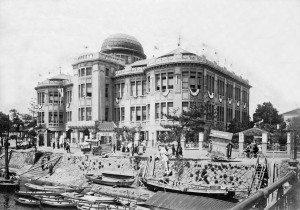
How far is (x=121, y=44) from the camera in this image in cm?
5928

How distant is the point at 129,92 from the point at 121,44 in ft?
Answer: 42.1

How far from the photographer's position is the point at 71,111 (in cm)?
5616

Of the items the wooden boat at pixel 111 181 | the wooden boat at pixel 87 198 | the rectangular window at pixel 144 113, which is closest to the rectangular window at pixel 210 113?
the rectangular window at pixel 144 113

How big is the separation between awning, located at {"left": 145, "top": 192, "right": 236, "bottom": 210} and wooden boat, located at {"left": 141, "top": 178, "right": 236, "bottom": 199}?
5184 mm

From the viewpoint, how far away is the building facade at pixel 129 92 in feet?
141

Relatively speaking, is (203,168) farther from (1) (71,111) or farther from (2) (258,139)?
(1) (71,111)

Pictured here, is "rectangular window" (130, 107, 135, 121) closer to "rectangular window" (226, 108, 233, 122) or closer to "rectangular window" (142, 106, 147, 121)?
"rectangular window" (142, 106, 147, 121)

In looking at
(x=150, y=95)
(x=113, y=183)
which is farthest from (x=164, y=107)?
(x=113, y=183)

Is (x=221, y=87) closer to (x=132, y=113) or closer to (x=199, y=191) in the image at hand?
(x=132, y=113)

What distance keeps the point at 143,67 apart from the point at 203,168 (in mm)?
24401

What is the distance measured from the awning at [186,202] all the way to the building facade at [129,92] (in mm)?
20995

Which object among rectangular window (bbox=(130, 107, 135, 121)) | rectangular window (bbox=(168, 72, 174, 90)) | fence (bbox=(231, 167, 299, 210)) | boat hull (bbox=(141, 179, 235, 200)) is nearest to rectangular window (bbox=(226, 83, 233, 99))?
rectangular window (bbox=(168, 72, 174, 90))

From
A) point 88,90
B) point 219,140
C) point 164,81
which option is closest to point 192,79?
point 164,81

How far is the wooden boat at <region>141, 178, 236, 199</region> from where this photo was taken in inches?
870
